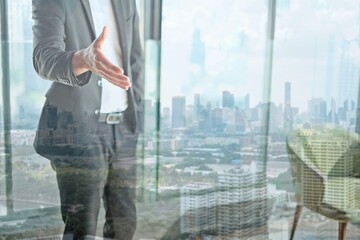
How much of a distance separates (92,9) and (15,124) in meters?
0.95

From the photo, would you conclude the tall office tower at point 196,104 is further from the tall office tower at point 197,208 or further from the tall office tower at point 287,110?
the tall office tower at point 287,110

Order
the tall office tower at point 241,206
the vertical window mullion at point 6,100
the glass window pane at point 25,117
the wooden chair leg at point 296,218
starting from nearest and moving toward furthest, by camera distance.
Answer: the glass window pane at point 25,117 < the vertical window mullion at point 6,100 < the tall office tower at point 241,206 < the wooden chair leg at point 296,218

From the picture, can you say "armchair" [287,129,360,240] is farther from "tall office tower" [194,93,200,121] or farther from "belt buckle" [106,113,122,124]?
"belt buckle" [106,113,122,124]

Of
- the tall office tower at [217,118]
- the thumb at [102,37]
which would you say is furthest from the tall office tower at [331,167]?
the thumb at [102,37]

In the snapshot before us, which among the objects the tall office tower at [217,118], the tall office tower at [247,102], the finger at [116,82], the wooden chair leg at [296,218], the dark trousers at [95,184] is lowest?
the wooden chair leg at [296,218]

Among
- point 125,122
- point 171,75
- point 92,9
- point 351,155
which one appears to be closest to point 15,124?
point 125,122

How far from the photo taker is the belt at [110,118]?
8.16ft

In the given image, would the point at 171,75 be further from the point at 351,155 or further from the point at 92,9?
the point at 351,155

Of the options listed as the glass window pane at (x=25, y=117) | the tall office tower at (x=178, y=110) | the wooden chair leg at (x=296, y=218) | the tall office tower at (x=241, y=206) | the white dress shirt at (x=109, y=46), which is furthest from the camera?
the tall office tower at (x=178, y=110)

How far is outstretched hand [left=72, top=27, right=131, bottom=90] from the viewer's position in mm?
2389

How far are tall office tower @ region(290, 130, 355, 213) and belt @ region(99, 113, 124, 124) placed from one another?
4.15 ft

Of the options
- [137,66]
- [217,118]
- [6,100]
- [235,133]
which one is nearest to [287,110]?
[235,133]

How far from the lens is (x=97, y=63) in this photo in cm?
243

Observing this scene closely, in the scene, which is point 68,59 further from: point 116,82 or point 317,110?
point 317,110
